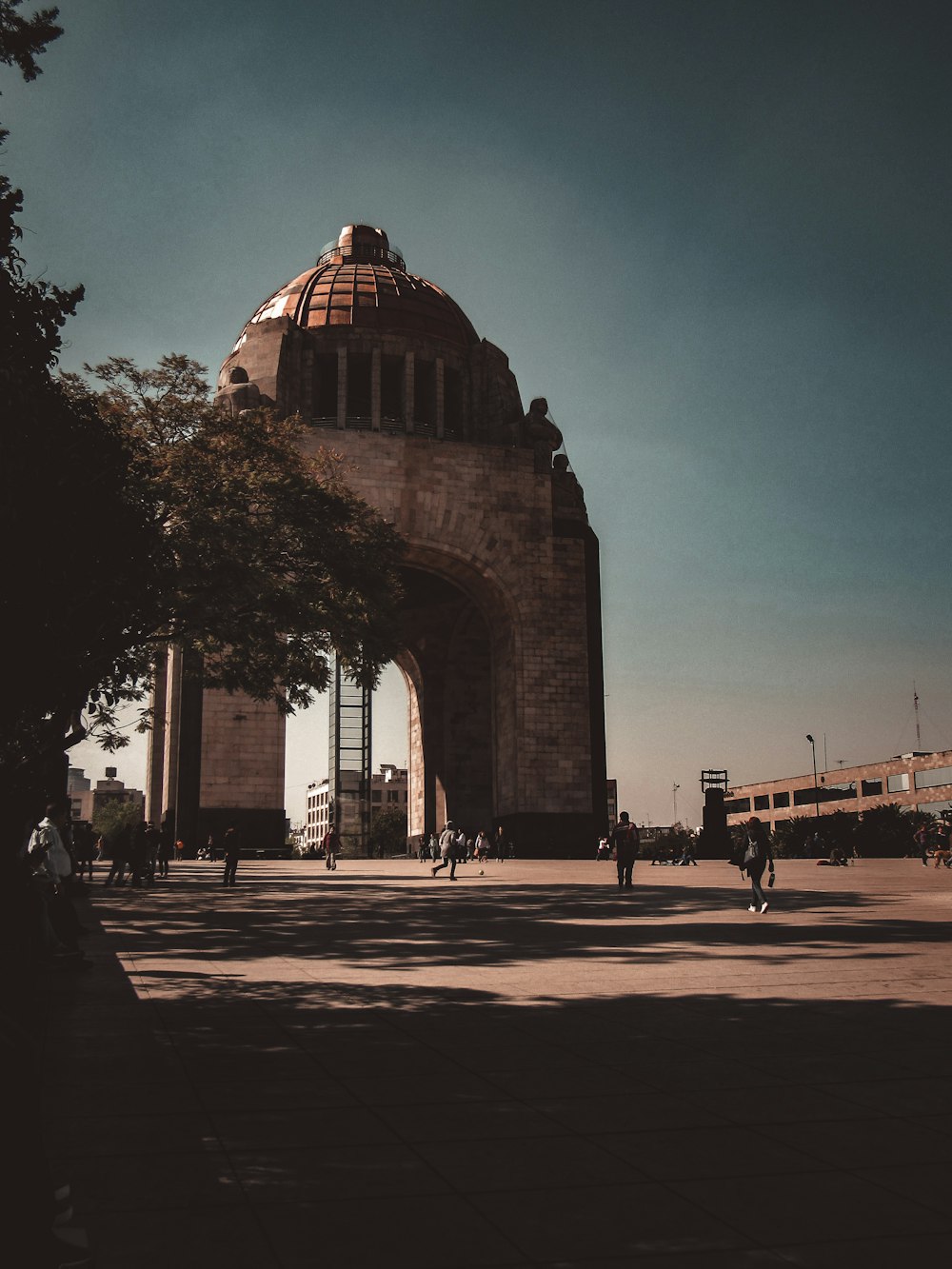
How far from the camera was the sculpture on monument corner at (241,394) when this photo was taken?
3834 centimetres

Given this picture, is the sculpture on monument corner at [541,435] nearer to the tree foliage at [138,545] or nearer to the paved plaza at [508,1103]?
the tree foliage at [138,545]

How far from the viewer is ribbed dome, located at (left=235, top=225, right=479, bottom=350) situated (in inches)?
1763

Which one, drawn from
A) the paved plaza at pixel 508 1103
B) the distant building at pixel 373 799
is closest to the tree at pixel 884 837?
the paved plaza at pixel 508 1103

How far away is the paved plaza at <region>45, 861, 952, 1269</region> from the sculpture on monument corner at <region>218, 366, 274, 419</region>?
97.5 feet

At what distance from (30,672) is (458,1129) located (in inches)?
341

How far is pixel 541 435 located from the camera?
139 feet

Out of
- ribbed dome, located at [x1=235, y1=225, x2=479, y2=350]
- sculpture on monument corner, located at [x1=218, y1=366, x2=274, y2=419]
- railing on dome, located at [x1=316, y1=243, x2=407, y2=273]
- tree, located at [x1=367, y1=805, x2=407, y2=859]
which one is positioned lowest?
tree, located at [x1=367, y1=805, x2=407, y2=859]

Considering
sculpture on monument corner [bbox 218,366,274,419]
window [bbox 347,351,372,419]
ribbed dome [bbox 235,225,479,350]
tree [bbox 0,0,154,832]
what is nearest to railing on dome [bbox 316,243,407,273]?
ribbed dome [bbox 235,225,479,350]

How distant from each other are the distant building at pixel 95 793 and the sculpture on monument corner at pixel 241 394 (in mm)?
131027

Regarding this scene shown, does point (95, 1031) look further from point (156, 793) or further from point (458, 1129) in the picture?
point (156, 793)

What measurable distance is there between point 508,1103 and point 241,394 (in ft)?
119

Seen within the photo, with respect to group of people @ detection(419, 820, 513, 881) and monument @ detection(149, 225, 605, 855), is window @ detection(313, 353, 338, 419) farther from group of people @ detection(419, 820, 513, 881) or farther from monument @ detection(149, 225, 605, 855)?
group of people @ detection(419, 820, 513, 881)

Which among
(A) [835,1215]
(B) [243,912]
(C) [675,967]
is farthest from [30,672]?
(A) [835,1215]

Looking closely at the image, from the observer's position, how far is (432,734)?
49.3 meters
